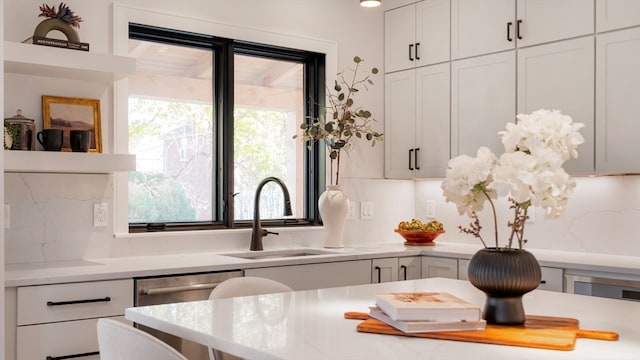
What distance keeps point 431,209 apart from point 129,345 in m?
3.53

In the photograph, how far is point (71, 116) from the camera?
338cm

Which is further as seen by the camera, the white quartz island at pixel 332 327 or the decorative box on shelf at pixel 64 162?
the decorative box on shelf at pixel 64 162

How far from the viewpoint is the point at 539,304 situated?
2.06 meters

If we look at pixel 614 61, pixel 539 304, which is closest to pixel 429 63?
pixel 614 61

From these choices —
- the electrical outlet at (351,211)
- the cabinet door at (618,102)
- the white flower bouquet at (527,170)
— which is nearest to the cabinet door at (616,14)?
the cabinet door at (618,102)

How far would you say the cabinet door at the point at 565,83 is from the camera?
3.61 meters

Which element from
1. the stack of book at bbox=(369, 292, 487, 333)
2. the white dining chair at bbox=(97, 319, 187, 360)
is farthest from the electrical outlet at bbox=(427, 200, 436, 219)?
the white dining chair at bbox=(97, 319, 187, 360)

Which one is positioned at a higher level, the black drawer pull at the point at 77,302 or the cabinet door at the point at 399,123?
the cabinet door at the point at 399,123

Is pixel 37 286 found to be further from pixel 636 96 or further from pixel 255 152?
pixel 636 96

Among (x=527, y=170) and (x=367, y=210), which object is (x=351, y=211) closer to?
(x=367, y=210)

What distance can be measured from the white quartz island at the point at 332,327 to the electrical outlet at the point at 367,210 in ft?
7.43

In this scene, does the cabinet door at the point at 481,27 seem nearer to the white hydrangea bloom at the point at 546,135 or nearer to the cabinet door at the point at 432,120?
the cabinet door at the point at 432,120

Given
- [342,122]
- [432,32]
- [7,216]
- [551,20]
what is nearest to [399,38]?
[432,32]

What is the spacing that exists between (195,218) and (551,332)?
268 cm
